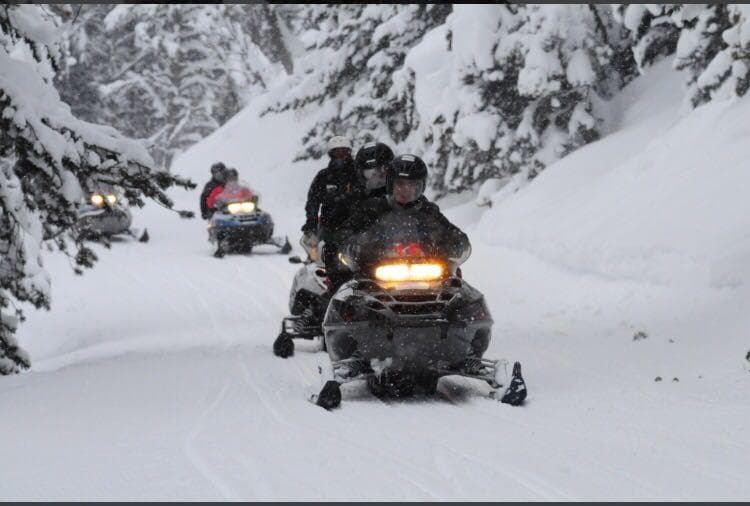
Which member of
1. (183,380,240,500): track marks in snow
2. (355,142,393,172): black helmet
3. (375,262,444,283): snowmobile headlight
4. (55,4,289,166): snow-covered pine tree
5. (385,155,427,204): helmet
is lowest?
(183,380,240,500): track marks in snow

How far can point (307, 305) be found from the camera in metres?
10.1

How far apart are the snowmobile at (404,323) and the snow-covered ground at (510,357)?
0.72 ft

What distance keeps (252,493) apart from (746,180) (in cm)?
896

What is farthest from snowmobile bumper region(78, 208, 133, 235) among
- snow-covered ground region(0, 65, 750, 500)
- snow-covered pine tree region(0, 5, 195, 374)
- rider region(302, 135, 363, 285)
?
rider region(302, 135, 363, 285)

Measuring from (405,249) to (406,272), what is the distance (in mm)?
178

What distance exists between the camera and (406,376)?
23.4 feet

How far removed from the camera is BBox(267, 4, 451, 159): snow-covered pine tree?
21.9 metres

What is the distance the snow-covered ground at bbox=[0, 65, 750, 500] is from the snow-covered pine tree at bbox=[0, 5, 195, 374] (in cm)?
120

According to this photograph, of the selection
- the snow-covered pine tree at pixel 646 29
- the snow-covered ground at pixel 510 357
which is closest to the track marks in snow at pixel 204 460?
the snow-covered ground at pixel 510 357

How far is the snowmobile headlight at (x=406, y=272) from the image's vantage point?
708 cm

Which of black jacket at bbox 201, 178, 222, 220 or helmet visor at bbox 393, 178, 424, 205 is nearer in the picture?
helmet visor at bbox 393, 178, 424, 205

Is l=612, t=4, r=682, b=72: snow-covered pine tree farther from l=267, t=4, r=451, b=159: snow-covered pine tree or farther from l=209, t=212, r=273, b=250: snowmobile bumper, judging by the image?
l=209, t=212, r=273, b=250: snowmobile bumper

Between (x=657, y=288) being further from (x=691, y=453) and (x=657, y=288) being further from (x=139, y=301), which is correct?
(x=139, y=301)

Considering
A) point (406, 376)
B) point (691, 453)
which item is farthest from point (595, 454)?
point (406, 376)
